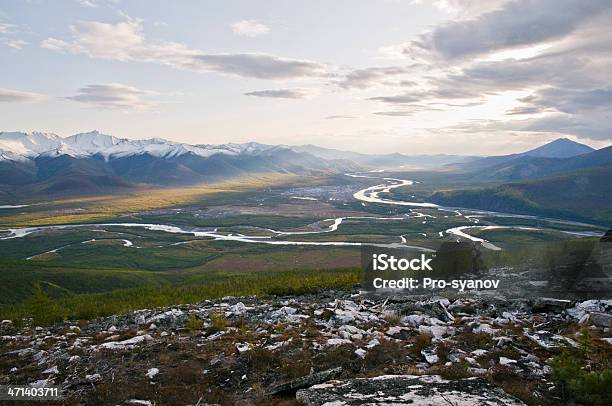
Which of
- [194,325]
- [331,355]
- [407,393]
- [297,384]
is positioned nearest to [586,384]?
[407,393]

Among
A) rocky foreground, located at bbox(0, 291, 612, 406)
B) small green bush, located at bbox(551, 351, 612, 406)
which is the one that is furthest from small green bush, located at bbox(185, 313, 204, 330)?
small green bush, located at bbox(551, 351, 612, 406)

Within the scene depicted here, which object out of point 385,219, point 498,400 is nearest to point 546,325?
point 498,400

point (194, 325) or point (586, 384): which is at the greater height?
point (586, 384)

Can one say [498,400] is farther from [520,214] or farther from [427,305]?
[520,214]

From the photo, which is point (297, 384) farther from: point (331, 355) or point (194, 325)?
point (194, 325)

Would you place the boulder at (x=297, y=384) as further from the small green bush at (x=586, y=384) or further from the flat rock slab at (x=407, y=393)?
the small green bush at (x=586, y=384)

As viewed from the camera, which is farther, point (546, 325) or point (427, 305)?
point (427, 305)
